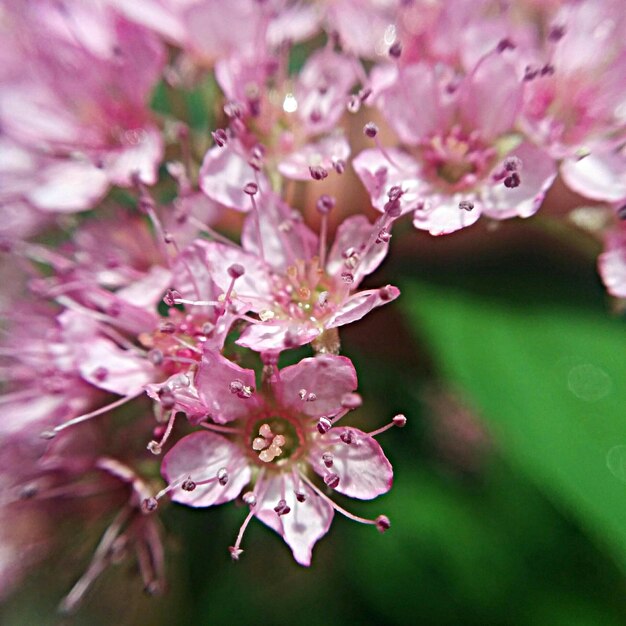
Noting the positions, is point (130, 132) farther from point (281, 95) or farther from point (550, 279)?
point (550, 279)

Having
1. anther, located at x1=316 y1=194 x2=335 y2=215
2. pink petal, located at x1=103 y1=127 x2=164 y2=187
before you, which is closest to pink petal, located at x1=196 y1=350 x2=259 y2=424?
anther, located at x1=316 y1=194 x2=335 y2=215

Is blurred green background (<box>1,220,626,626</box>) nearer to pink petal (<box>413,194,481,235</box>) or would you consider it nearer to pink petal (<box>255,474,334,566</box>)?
pink petal (<box>413,194,481,235</box>)

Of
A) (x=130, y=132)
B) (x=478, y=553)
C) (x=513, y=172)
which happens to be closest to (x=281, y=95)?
(x=130, y=132)

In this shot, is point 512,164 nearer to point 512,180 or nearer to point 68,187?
point 512,180

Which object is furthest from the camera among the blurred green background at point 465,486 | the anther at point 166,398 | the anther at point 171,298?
the blurred green background at point 465,486

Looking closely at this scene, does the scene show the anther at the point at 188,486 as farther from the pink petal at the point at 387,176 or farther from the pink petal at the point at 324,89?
the pink petal at the point at 324,89

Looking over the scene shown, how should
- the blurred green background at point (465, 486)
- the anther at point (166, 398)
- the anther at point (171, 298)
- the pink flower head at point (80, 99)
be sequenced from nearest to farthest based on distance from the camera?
the anther at point (166, 398)
the anther at point (171, 298)
the blurred green background at point (465, 486)
the pink flower head at point (80, 99)

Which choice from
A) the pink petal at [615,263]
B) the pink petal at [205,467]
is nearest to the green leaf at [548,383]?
the pink petal at [615,263]
